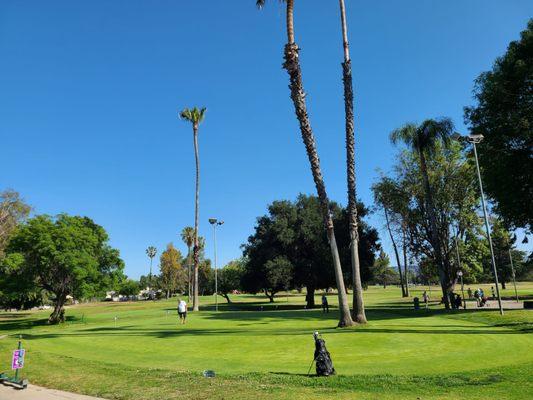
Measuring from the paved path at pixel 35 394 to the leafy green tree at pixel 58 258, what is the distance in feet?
116

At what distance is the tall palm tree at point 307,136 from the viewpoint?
78.4 ft

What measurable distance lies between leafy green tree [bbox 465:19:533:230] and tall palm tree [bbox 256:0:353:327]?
1527 centimetres

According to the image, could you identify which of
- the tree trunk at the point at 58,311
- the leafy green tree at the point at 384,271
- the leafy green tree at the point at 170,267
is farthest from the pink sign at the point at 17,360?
the leafy green tree at the point at 384,271

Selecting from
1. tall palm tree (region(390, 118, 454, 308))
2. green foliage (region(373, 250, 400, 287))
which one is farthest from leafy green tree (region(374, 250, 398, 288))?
tall palm tree (region(390, 118, 454, 308))

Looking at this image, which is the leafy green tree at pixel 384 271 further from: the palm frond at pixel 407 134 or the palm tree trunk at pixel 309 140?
the palm tree trunk at pixel 309 140

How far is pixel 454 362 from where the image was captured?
42.6 feet

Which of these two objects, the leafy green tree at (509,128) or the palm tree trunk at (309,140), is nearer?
the palm tree trunk at (309,140)

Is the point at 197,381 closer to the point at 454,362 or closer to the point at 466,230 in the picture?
the point at 454,362

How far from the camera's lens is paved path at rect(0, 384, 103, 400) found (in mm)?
10211

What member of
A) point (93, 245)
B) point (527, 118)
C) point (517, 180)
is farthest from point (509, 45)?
point (93, 245)

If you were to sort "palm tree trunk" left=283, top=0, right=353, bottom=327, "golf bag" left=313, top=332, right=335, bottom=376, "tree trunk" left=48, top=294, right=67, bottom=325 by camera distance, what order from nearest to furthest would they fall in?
"golf bag" left=313, top=332, right=335, bottom=376 → "palm tree trunk" left=283, top=0, right=353, bottom=327 → "tree trunk" left=48, top=294, right=67, bottom=325

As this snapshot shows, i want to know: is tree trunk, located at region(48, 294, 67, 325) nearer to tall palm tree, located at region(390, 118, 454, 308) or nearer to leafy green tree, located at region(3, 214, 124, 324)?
leafy green tree, located at region(3, 214, 124, 324)

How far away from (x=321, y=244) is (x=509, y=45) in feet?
96.3

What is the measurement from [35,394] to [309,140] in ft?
60.9
